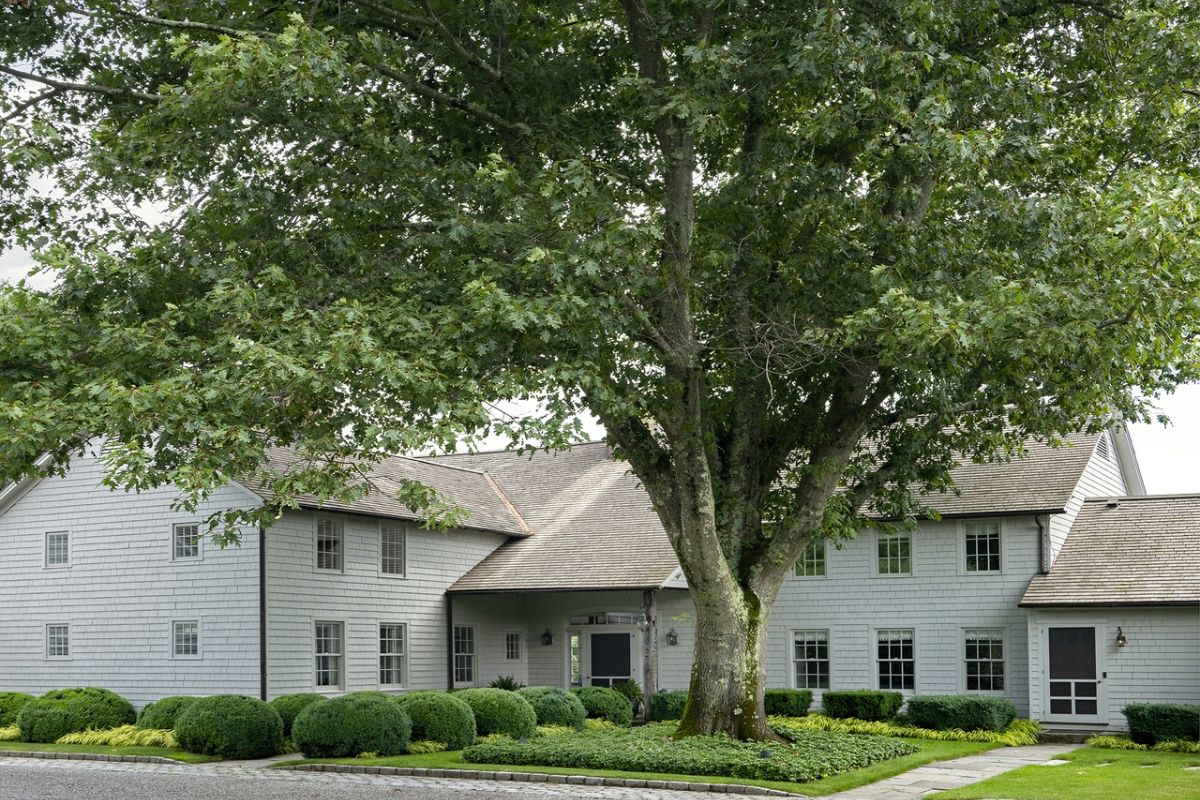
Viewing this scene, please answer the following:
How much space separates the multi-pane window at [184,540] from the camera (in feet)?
86.8

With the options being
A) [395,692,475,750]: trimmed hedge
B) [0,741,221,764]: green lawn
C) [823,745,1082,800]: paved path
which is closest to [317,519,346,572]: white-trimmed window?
[0,741,221,764]: green lawn

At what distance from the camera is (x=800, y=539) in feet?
63.3

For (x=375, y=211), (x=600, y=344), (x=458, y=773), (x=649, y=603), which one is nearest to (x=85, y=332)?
(x=375, y=211)

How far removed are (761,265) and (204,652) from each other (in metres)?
14.7

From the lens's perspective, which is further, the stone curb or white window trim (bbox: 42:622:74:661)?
white window trim (bbox: 42:622:74:661)

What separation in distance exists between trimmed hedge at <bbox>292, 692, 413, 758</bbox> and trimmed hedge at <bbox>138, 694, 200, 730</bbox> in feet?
10.9

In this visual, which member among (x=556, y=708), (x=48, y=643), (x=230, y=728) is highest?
(x=48, y=643)

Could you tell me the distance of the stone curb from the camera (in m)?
20.8

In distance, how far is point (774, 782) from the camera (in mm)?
16125

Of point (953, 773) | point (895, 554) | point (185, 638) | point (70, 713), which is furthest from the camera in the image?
point (895, 554)

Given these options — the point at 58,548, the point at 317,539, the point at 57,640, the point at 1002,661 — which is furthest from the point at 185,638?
the point at 1002,661

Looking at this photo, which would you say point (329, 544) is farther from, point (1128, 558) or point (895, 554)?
point (1128, 558)

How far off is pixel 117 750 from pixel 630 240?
532 inches

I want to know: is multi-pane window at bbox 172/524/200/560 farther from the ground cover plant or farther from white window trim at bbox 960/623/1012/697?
white window trim at bbox 960/623/1012/697
